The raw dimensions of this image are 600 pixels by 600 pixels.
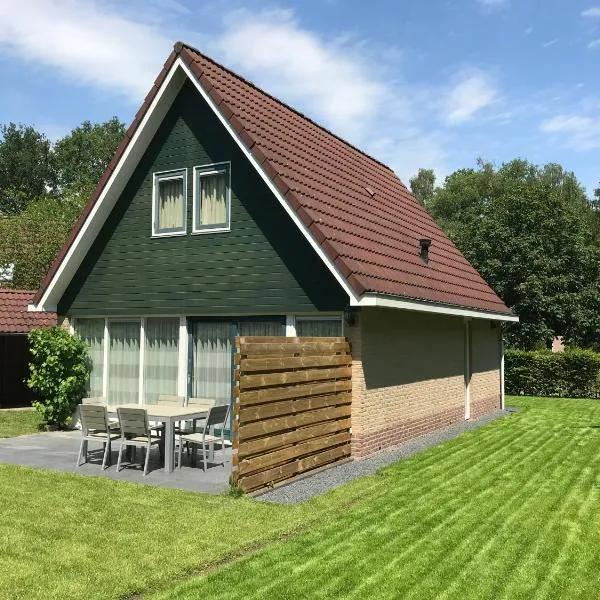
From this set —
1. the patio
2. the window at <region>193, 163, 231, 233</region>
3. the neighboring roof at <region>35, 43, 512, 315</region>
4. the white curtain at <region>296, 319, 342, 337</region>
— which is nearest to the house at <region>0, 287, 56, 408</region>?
the neighboring roof at <region>35, 43, 512, 315</region>

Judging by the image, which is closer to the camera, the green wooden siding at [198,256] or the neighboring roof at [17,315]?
the green wooden siding at [198,256]

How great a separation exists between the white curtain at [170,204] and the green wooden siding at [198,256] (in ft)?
0.91

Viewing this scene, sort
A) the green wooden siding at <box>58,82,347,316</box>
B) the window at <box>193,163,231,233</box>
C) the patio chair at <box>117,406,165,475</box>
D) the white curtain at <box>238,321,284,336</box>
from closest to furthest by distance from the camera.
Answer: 1. the patio chair at <box>117,406,165,475</box>
2. the green wooden siding at <box>58,82,347,316</box>
3. the white curtain at <box>238,321,284,336</box>
4. the window at <box>193,163,231,233</box>

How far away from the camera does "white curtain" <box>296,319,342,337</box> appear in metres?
12.0

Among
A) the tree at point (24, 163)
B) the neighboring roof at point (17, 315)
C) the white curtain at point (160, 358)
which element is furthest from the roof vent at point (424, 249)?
the tree at point (24, 163)

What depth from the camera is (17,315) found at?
21312 millimetres

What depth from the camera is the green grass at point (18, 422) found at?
15188mm

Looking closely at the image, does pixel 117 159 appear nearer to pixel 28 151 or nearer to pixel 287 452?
pixel 287 452

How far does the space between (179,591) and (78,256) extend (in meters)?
11.0

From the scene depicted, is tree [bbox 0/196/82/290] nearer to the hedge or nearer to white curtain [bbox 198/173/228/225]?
white curtain [bbox 198/173/228/225]

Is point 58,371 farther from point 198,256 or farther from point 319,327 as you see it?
point 319,327

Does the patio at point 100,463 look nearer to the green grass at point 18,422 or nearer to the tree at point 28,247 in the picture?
the green grass at point 18,422

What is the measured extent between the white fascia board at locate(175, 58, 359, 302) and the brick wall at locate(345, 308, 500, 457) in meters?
0.91

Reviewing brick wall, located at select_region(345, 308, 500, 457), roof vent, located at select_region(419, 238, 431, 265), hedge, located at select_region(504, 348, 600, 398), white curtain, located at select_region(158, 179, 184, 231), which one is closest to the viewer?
brick wall, located at select_region(345, 308, 500, 457)
